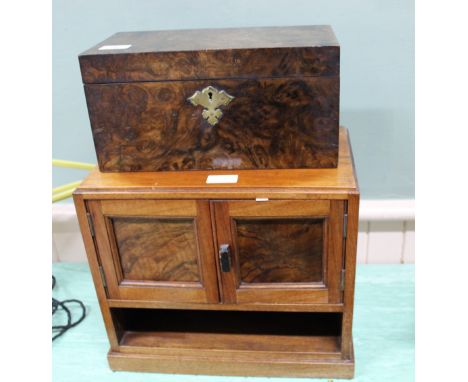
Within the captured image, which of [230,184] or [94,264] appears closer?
[230,184]

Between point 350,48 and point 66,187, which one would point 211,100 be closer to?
point 350,48

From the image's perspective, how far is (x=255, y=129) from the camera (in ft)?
3.88

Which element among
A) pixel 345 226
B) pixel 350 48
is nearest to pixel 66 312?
pixel 345 226

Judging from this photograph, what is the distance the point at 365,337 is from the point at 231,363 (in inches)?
15.9

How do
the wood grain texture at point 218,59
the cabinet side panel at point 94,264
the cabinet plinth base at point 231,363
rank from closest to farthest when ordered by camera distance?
the wood grain texture at point 218,59 → the cabinet side panel at point 94,264 → the cabinet plinth base at point 231,363

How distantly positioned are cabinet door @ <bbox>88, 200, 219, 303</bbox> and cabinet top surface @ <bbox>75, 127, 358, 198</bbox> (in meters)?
0.03

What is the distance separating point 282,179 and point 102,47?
0.51 meters

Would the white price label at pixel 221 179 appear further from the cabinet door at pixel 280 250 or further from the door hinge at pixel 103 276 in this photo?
the door hinge at pixel 103 276

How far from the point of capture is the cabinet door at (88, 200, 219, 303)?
1.19m

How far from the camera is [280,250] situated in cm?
121

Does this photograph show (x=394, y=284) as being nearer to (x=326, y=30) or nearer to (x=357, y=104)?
(x=357, y=104)

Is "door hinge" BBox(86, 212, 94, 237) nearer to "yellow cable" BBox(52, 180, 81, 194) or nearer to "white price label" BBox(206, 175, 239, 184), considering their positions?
"white price label" BBox(206, 175, 239, 184)

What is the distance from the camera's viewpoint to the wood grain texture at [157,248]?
4.01 ft

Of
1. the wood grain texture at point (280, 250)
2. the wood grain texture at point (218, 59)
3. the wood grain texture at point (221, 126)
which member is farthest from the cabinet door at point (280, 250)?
the wood grain texture at point (218, 59)
